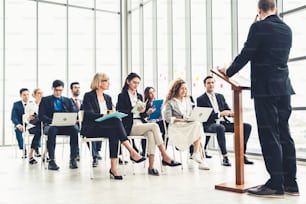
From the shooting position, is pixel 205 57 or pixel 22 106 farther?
pixel 205 57

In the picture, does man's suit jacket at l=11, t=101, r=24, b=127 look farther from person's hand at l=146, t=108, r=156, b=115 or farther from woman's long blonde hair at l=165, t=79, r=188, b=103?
woman's long blonde hair at l=165, t=79, r=188, b=103

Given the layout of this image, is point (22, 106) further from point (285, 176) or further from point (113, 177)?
point (285, 176)

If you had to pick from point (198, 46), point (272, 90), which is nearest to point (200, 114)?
point (272, 90)

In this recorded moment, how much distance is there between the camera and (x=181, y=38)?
751cm

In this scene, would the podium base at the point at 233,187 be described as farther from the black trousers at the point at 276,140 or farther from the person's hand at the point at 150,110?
the person's hand at the point at 150,110

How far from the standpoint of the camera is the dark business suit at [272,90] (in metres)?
2.71

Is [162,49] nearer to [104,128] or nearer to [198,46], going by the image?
[198,46]

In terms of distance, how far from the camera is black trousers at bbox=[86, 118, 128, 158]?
3.73 m

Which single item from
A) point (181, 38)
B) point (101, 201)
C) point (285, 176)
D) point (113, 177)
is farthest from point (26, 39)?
point (285, 176)

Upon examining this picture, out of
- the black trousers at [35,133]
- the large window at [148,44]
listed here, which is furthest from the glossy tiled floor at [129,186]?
the large window at [148,44]

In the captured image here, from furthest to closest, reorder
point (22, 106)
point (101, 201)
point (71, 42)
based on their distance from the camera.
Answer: point (71, 42)
point (22, 106)
point (101, 201)

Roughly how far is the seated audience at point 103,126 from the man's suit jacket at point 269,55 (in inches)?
60.0

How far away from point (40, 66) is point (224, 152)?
17.2 feet

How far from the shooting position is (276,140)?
2721 millimetres
